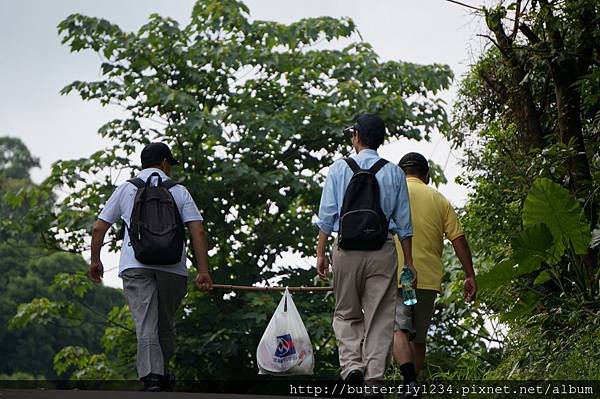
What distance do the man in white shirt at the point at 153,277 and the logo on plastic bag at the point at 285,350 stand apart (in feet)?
2.73

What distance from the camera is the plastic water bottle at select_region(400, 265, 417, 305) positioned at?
6.65 meters

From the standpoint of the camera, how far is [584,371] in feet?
23.8

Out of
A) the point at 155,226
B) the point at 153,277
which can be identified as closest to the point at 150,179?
the point at 155,226

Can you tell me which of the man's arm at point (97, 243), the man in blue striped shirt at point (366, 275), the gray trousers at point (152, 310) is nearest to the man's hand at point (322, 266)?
the man in blue striped shirt at point (366, 275)

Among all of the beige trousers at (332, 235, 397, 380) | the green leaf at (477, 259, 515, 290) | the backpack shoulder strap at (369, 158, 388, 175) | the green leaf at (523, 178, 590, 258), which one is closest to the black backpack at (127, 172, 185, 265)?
the beige trousers at (332, 235, 397, 380)

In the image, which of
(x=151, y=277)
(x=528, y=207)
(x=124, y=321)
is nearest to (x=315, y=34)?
(x=124, y=321)

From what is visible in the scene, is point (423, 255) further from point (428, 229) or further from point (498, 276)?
point (498, 276)

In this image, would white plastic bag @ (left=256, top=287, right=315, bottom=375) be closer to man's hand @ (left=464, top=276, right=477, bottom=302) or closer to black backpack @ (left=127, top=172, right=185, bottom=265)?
black backpack @ (left=127, top=172, right=185, bottom=265)

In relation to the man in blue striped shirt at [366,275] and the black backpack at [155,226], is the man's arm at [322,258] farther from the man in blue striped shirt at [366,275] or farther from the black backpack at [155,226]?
the black backpack at [155,226]

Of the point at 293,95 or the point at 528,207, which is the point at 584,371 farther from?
the point at 293,95

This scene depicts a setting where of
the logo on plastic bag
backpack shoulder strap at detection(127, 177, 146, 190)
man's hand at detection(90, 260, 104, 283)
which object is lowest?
the logo on plastic bag

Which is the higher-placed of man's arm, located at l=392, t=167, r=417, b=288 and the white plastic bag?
man's arm, located at l=392, t=167, r=417, b=288

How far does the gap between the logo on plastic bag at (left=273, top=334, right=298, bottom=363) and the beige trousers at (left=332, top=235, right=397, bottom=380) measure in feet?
4.65

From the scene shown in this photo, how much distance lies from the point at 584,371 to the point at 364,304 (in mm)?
1619
